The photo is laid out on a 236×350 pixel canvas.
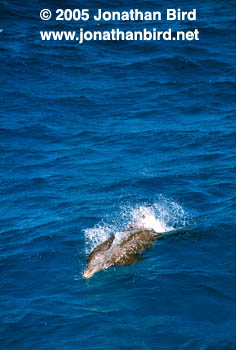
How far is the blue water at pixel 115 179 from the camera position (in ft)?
42.7

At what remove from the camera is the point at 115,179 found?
69.5ft

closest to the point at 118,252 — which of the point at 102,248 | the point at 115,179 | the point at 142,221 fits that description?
the point at 102,248

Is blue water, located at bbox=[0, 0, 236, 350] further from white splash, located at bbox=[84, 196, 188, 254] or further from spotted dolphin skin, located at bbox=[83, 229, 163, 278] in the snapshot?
spotted dolphin skin, located at bbox=[83, 229, 163, 278]

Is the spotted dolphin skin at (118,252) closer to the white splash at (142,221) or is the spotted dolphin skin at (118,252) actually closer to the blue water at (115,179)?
the blue water at (115,179)

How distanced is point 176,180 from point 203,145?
3.59 meters

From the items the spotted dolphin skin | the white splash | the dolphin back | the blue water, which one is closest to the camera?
the blue water

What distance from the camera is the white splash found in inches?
671

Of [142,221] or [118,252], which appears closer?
[118,252]

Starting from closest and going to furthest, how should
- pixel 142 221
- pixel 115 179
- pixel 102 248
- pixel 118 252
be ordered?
pixel 118 252, pixel 102 248, pixel 142 221, pixel 115 179

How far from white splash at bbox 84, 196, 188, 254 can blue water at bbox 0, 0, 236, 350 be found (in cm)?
8

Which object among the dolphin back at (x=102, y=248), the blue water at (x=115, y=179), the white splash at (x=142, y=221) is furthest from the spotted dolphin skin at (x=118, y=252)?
the white splash at (x=142, y=221)

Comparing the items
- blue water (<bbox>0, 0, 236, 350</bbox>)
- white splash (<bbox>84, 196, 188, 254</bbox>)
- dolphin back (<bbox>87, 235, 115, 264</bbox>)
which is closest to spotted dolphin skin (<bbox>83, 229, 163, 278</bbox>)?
dolphin back (<bbox>87, 235, 115, 264</bbox>)

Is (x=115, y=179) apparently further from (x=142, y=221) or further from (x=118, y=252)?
(x=118, y=252)

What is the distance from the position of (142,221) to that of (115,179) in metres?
4.07
